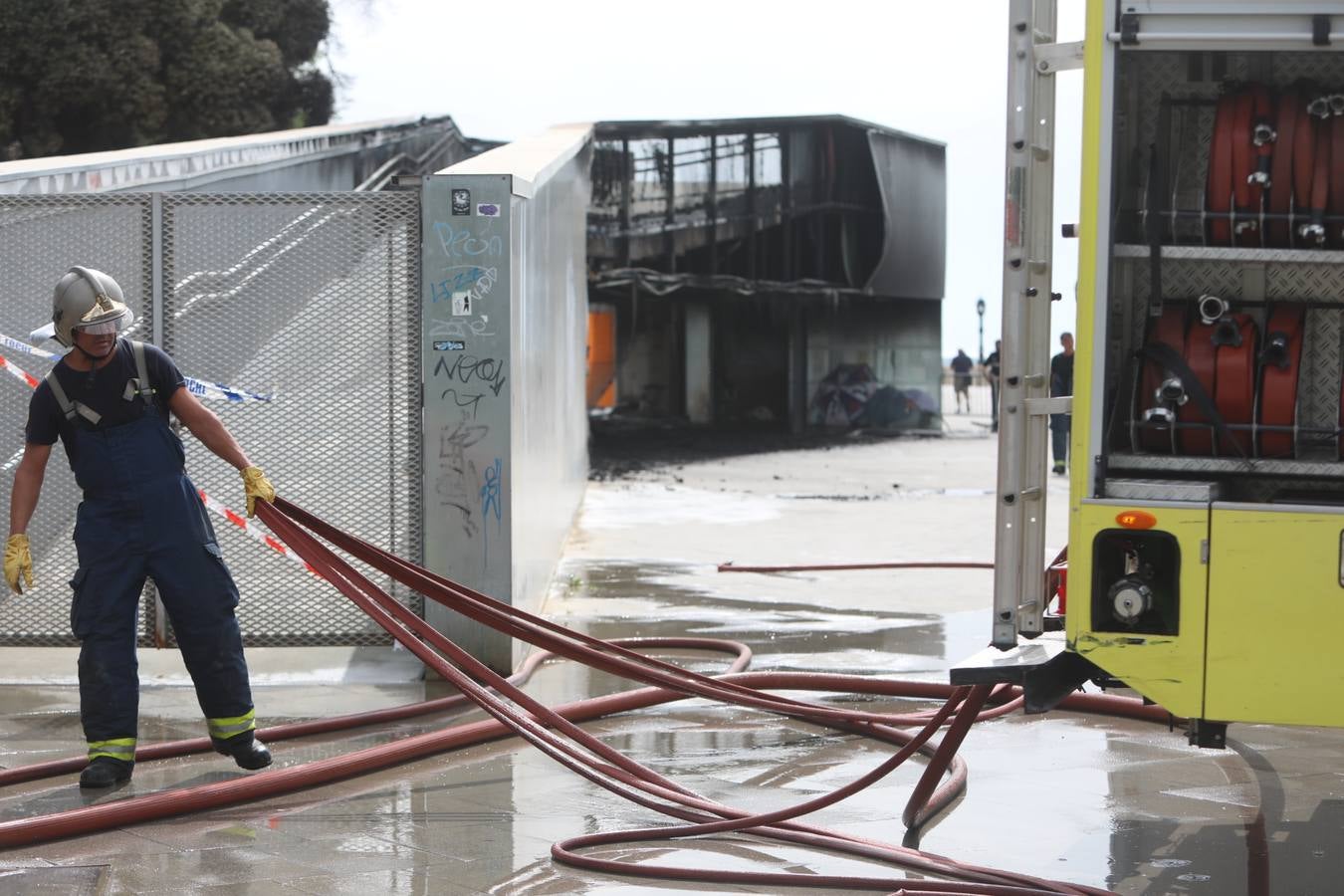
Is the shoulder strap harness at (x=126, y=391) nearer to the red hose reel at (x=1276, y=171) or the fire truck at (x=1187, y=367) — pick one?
the fire truck at (x=1187, y=367)

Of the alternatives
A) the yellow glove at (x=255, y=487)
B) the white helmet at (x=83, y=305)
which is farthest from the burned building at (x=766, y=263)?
the white helmet at (x=83, y=305)

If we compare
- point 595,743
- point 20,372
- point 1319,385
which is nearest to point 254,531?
point 20,372

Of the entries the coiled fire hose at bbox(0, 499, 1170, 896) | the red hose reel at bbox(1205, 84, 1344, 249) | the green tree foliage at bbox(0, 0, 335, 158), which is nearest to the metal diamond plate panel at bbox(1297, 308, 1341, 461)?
the red hose reel at bbox(1205, 84, 1344, 249)

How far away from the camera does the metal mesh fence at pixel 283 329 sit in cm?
861

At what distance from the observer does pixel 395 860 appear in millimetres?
5520

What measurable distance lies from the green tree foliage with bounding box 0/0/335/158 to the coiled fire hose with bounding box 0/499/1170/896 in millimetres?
21786

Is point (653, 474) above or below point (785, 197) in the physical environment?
below

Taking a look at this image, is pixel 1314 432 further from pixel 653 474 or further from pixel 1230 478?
pixel 653 474

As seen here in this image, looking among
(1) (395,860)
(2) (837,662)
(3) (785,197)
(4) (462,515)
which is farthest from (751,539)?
(3) (785,197)

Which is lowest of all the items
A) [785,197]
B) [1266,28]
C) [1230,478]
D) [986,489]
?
[986,489]

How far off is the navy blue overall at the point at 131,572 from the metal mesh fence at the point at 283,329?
2.19 m

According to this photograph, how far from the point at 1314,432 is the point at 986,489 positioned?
1663cm

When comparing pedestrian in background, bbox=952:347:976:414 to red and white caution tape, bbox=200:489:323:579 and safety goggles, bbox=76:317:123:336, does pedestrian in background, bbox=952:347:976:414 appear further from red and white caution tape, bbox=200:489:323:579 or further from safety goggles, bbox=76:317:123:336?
safety goggles, bbox=76:317:123:336

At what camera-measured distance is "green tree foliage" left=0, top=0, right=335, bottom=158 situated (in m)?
28.2
